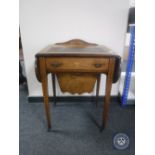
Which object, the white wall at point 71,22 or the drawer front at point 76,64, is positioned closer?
the drawer front at point 76,64

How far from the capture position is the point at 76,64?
1.08m

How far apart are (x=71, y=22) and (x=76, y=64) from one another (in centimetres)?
68

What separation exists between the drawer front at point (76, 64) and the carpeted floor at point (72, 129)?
652mm

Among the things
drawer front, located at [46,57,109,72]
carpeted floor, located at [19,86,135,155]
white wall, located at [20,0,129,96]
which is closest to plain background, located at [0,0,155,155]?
drawer front, located at [46,57,109,72]

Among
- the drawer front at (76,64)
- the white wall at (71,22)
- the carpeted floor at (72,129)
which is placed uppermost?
the white wall at (71,22)

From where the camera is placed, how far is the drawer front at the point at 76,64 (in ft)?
3.49

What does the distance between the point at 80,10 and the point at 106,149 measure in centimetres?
139
